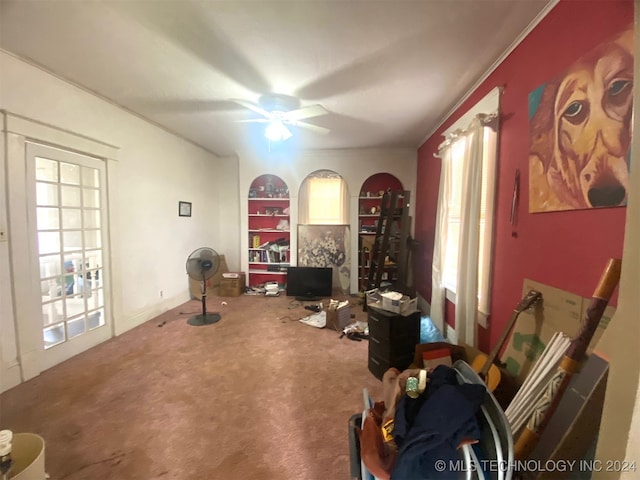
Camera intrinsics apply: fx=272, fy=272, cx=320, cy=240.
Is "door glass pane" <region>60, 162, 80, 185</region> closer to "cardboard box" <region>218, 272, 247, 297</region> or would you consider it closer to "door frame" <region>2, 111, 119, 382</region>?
"door frame" <region>2, 111, 119, 382</region>

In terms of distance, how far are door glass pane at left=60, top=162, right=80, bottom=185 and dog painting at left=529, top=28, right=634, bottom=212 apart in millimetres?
3800

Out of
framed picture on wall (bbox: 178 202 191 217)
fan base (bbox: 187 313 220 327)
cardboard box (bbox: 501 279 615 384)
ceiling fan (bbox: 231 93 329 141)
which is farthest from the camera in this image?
framed picture on wall (bbox: 178 202 191 217)

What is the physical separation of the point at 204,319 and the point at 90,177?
2041 millimetres

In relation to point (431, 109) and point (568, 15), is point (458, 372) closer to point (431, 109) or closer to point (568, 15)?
point (568, 15)

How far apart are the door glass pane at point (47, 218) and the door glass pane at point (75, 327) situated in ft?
2.99

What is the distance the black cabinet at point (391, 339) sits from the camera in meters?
2.26

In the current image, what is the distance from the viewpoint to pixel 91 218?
9.35 ft

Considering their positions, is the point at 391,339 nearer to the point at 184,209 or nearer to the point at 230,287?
the point at 230,287

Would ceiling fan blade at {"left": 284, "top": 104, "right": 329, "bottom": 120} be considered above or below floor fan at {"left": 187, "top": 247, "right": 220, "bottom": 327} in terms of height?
above

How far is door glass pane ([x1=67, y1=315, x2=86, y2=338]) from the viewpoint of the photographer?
259 cm

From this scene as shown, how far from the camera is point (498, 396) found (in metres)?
1.61

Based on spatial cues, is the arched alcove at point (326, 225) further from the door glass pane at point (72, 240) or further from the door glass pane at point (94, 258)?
the door glass pane at point (72, 240)

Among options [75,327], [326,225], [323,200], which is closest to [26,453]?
[75,327]

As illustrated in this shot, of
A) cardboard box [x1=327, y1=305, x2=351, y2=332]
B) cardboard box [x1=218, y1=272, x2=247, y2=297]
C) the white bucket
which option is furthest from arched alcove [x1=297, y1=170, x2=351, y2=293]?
the white bucket
